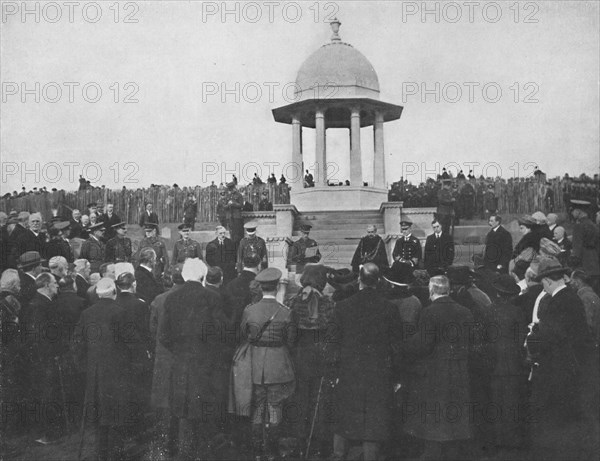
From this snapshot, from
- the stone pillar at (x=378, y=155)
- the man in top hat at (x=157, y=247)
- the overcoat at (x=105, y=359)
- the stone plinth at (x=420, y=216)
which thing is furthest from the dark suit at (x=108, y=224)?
the stone pillar at (x=378, y=155)

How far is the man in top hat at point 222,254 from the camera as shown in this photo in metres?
11.6

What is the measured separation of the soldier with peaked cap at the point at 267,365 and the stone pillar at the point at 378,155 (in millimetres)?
15283

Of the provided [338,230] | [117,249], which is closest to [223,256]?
[117,249]

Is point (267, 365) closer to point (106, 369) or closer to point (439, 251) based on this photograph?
point (106, 369)

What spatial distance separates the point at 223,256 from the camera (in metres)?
11.6

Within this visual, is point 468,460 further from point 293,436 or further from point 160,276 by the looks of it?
point 160,276

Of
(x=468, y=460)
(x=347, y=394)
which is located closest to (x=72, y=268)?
(x=347, y=394)

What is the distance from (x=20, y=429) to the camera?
22.7 ft

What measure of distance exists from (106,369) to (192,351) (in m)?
0.86

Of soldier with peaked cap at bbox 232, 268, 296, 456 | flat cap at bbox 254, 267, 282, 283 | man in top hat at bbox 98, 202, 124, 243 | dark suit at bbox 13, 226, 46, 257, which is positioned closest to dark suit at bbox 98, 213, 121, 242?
man in top hat at bbox 98, 202, 124, 243

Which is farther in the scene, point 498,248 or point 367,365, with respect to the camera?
point 498,248

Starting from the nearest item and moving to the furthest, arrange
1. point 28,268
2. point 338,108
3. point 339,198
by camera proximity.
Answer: point 28,268, point 339,198, point 338,108

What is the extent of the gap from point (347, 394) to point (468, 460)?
1483 mm

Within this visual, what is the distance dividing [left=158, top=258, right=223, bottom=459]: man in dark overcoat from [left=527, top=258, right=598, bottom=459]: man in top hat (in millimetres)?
3085
